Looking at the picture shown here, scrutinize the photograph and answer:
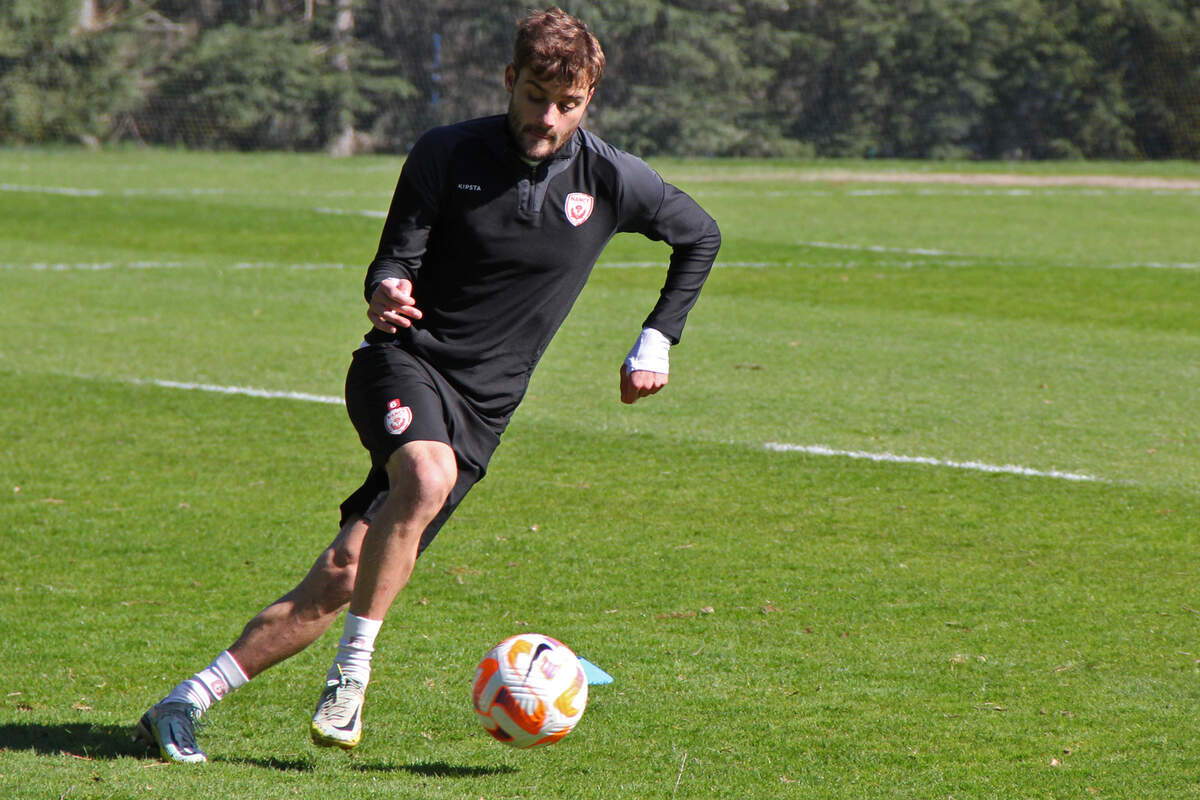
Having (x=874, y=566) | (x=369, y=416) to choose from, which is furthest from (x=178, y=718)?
(x=874, y=566)

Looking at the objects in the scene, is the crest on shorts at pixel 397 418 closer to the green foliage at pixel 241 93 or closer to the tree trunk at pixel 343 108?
the green foliage at pixel 241 93

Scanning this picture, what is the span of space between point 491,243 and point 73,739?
1829 mm

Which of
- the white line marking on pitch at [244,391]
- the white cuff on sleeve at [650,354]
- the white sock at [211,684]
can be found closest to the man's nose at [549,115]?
the white cuff on sleeve at [650,354]

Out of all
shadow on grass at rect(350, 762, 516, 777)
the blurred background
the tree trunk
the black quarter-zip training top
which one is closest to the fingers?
the black quarter-zip training top

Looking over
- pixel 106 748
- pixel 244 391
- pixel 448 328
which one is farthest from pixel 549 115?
pixel 244 391

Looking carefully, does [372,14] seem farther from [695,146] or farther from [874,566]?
[874,566]

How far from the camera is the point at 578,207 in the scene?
4422mm

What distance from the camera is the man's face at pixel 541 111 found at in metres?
4.19

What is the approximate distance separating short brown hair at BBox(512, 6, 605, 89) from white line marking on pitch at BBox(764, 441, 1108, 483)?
421 centimetres

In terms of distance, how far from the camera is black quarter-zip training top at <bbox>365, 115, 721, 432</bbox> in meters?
4.25

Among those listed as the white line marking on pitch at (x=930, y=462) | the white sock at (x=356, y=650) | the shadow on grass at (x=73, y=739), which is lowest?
the white line marking on pitch at (x=930, y=462)

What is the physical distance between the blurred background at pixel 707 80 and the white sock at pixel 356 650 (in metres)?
32.5

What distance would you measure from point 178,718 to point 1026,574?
11.4 feet

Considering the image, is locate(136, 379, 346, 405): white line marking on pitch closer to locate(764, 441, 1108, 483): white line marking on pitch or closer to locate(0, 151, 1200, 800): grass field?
locate(0, 151, 1200, 800): grass field
